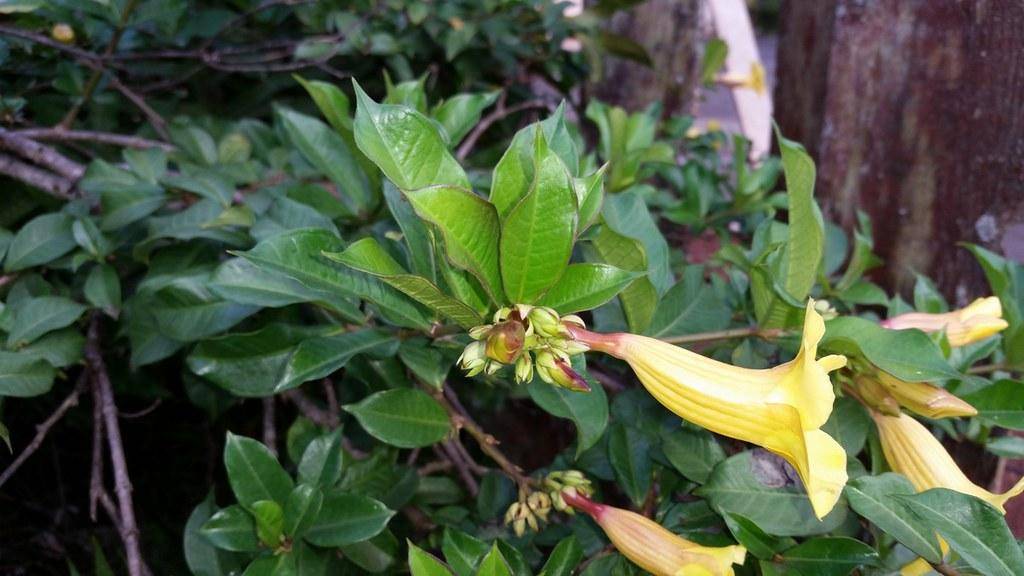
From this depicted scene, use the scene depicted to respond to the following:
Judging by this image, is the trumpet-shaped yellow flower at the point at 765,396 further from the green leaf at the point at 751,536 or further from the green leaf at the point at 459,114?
the green leaf at the point at 459,114

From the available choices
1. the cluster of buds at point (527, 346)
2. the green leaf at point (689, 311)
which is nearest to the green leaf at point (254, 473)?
the cluster of buds at point (527, 346)

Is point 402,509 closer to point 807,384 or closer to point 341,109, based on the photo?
point 341,109

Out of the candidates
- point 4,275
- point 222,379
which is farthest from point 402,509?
point 4,275

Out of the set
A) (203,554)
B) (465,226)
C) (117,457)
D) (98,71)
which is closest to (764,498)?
(465,226)

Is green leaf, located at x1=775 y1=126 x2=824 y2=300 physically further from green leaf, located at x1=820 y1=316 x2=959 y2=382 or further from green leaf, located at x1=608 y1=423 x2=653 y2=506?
green leaf, located at x1=608 y1=423 x2=653 y2=506

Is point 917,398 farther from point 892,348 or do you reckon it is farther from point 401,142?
point 401,142

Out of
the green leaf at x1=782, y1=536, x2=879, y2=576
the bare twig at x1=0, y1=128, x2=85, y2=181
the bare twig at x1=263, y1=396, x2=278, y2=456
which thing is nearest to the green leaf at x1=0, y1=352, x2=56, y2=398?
the bare twig at x1=263, y1=396, x2=278, y2=456
